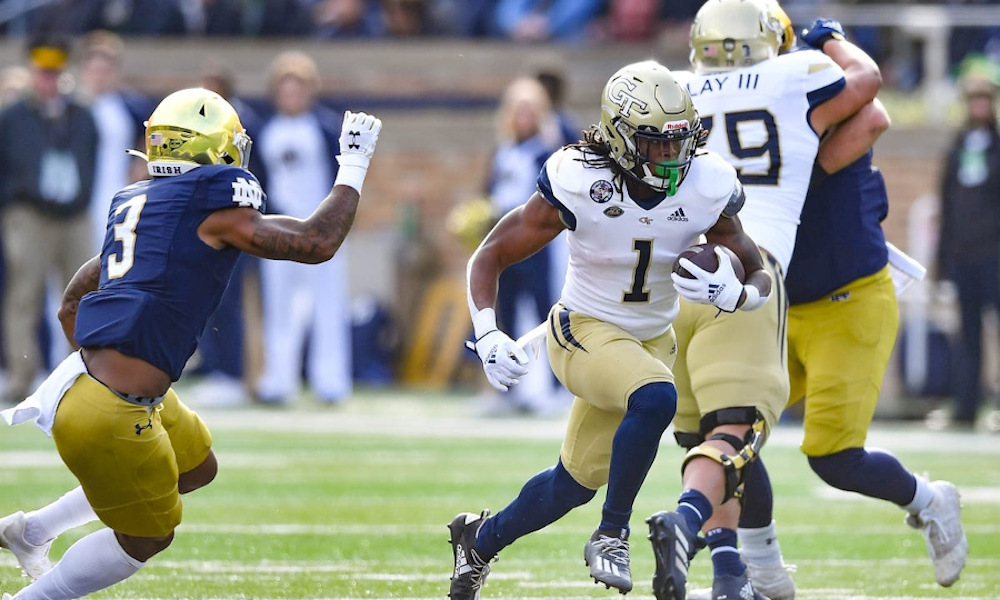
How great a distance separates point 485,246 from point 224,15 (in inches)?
447

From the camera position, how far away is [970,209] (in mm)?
11828

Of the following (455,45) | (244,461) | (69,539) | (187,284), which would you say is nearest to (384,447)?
(244,461)

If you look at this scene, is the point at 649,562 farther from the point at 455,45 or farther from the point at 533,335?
the point at 455,45

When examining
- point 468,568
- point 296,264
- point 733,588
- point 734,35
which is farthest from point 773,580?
point 296,264

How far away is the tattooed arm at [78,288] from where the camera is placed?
513cm

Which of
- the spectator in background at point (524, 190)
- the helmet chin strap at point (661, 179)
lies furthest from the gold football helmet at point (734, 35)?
the spectator in background at point (524, 190)

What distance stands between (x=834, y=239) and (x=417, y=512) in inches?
98.1

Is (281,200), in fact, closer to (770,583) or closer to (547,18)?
(547,18)

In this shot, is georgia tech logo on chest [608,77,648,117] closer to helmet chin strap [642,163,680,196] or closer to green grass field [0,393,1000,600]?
helmet chin strap [642,163,680,196]

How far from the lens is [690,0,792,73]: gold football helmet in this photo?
18.6 ft

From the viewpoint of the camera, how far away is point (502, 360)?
492cm

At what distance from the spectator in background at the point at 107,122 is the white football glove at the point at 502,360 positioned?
7.84 m

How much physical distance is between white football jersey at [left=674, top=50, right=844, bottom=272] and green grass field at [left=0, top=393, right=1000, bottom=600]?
126 centimetres

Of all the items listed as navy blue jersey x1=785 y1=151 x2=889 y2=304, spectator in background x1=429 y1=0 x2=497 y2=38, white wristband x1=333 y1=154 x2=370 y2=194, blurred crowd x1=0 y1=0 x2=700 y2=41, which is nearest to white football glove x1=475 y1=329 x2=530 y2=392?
white wristband x1=333 y1=154 x2=370 y2=194
